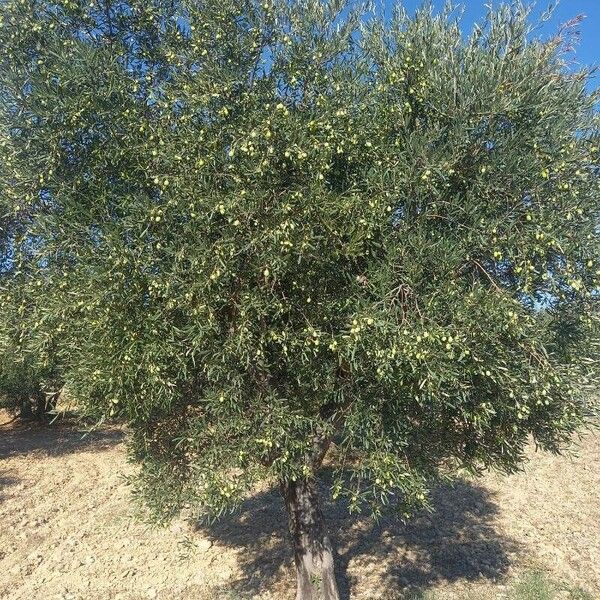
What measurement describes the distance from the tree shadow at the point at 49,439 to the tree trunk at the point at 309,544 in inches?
449

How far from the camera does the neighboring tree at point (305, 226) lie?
513 centimetres

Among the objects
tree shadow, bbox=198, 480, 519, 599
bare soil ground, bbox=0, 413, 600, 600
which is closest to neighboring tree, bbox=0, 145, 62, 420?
bare soil ground, bbox=0, 413, 600, 600

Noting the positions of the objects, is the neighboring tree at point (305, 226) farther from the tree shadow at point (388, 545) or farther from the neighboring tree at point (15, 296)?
the tree shadow at point (388, 545)

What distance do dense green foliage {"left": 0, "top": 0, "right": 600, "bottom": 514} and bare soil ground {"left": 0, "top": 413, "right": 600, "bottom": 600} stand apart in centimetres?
421

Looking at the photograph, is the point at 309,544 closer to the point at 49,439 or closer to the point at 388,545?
the point at 388,545

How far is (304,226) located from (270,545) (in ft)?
28.1

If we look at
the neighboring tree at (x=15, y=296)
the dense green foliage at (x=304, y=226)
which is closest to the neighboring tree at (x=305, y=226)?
the dense green foliage at (x=304, y=226)

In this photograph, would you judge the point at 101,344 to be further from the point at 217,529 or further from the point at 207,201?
the point at 217,529

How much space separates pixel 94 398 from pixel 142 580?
5820mm

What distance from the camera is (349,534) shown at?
39.2 feet

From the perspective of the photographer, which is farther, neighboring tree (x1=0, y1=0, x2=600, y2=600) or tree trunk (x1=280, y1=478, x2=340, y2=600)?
tree trunk (x1=280, y1=478, x2=340, y2=600)

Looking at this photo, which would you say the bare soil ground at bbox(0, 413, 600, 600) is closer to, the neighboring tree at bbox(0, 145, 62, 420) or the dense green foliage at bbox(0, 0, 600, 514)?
the neighboring tree at bbox(0, 145, 62, 420)

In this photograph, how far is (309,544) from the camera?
7941 mm

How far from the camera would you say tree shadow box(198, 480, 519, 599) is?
1002 centimetres
